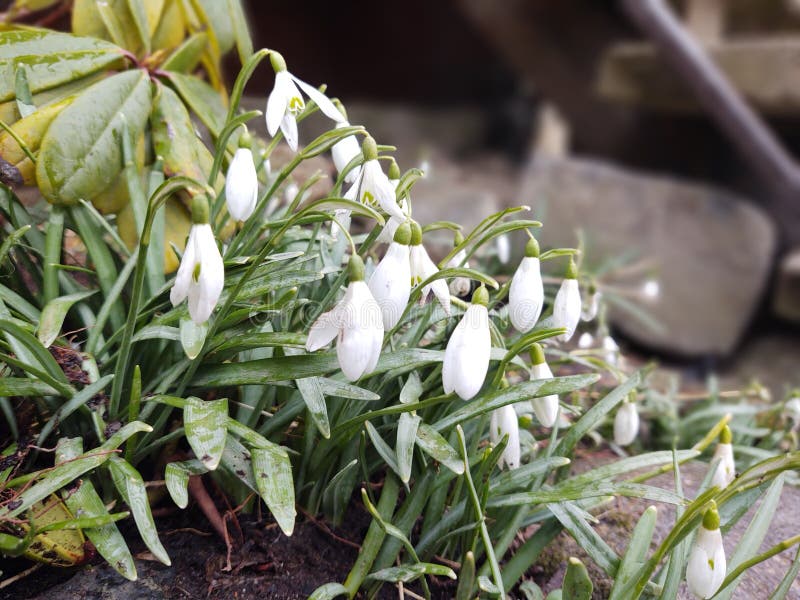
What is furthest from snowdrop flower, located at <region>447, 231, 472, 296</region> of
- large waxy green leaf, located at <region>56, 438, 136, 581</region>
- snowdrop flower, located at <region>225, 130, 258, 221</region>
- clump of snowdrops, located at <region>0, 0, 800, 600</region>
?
large waxy green leaf, located at <region>56, 438, 136, 581</region>

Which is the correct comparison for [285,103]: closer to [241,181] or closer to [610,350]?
[241,181]

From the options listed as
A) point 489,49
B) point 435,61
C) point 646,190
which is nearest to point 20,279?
point 646,190

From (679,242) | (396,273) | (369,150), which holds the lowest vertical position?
(679,242)

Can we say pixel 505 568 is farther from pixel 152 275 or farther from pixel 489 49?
pixel 489 49

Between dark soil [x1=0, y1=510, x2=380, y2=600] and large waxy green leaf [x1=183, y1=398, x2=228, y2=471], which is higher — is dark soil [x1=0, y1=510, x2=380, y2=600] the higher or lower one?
the lower one

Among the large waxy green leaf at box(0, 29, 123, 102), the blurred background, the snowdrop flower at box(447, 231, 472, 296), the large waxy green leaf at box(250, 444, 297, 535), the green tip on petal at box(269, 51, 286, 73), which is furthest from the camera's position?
the blurred background

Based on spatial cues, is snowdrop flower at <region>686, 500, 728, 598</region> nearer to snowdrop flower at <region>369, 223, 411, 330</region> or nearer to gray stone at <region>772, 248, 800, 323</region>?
snowdrop flower at <region>369, 223, 411, 330</region>

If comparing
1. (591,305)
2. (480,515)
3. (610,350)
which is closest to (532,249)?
(480,515)
